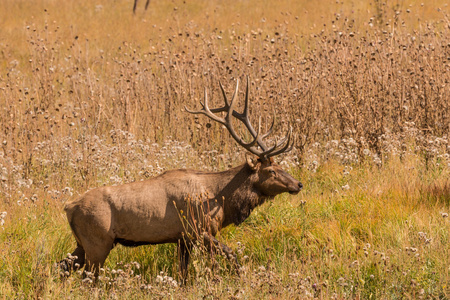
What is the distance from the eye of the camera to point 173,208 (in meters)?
5.68

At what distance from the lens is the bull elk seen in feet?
17.9

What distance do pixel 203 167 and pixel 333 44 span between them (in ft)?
9.78

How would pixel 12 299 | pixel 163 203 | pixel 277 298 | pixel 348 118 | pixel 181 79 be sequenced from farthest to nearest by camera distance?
1. pixel 181 79
2. pixel 348 118
3. pixel 163 203
4. pixel 12 299
5. pixel 277 298

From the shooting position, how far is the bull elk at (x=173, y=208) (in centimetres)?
547

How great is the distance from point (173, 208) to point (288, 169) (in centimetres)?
273

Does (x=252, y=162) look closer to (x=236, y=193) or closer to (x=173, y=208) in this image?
→ (x=236, y=193)

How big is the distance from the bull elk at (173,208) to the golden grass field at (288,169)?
0.75ft

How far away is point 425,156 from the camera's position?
7.94 meters

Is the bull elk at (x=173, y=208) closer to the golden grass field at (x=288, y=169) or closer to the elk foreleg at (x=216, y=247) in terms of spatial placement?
the elk foreleg at (x=216, y=247)

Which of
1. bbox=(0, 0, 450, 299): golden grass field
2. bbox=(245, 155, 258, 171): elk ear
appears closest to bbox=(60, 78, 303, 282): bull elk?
bbox=(245, 155, 258, 171): elk ear

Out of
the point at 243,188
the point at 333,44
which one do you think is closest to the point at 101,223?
the point at 243,188

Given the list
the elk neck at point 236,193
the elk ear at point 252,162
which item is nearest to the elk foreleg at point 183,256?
the elk neck at point 236,193

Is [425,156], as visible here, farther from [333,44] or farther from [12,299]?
[12,299]

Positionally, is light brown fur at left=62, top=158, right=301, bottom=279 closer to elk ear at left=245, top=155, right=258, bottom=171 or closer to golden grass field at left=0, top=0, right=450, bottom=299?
elk ear at left=245, top=155, right=258, bottom=171
